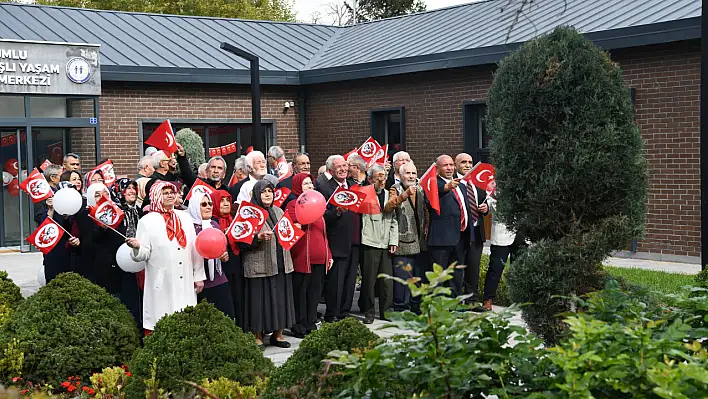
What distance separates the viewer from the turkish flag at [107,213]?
29.0ft

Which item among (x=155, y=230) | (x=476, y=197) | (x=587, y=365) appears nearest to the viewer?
(x=587, y=365)

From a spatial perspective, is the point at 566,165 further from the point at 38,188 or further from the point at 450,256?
the point at 38,188

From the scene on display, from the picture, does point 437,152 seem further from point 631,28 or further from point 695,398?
point 695,398

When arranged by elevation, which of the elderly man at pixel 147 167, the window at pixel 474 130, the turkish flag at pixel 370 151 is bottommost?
the elderly man at pixel 147 167

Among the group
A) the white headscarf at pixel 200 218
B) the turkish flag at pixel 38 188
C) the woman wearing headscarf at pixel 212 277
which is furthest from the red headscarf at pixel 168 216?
the turkish flag at pixel 38 188

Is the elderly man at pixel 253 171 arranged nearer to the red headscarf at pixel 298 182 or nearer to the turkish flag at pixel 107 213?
the red headscarf at pixel 298 182

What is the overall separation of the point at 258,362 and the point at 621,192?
274 cm

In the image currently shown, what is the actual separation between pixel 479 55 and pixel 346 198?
9.03 metres

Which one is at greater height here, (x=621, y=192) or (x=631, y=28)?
(x=631, y=28)

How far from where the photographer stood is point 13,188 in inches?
787

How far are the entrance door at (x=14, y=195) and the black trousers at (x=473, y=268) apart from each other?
1167cm

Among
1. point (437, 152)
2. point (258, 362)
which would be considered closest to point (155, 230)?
point (258, 362)

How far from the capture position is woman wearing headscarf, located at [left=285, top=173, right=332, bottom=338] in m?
9.80

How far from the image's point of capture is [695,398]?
11.2ft
